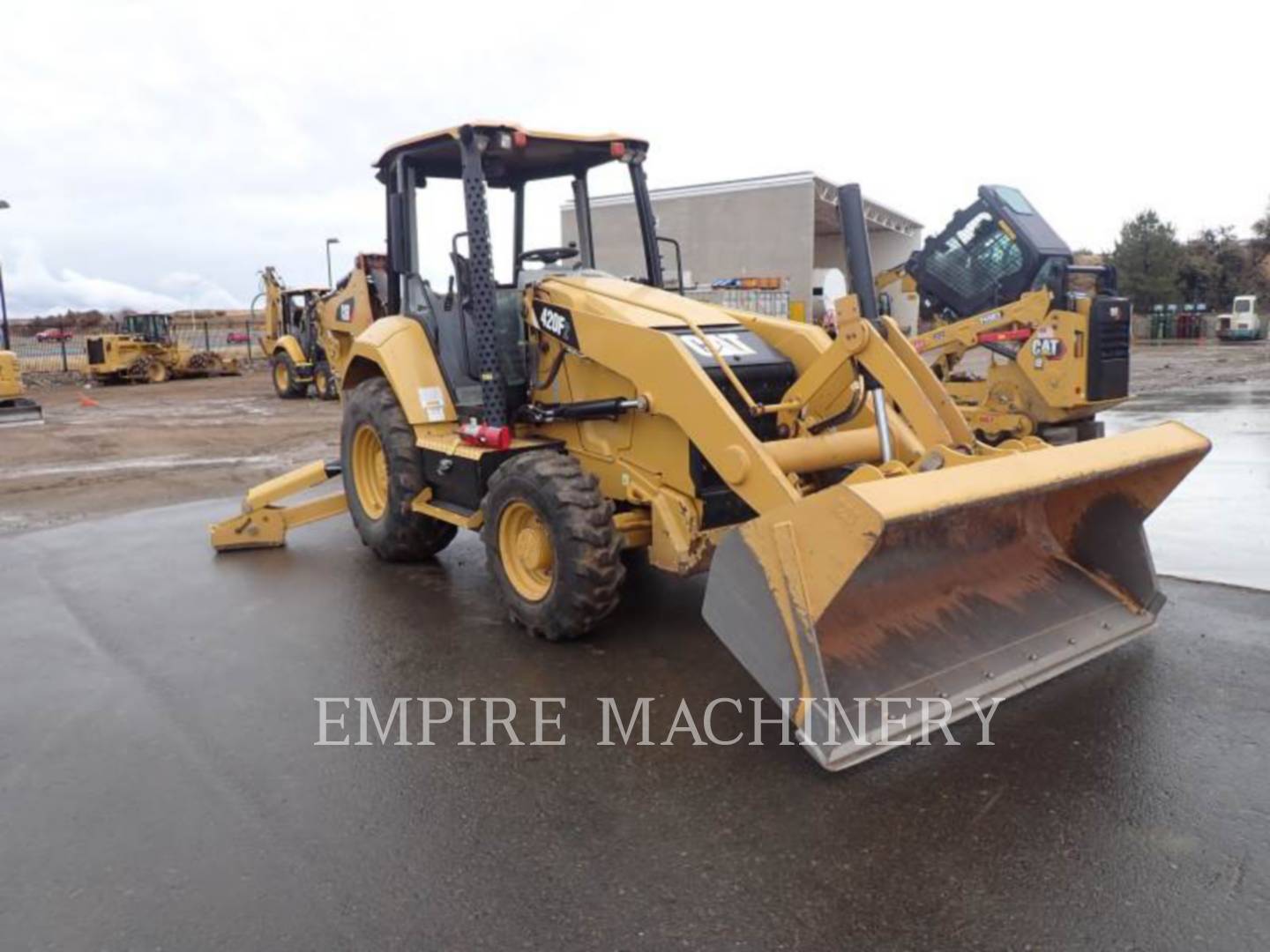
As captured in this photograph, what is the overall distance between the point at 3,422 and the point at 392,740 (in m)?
16.2

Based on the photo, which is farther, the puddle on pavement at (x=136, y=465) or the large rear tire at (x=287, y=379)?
the large rear tire at (x=287, y=379)

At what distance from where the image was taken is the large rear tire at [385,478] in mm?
6148

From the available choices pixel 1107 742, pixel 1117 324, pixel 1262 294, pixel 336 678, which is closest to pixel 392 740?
pixel 336 678

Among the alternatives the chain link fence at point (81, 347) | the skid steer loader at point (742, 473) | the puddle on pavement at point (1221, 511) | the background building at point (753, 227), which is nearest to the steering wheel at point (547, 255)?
the skid steer loader at point (742, 473)

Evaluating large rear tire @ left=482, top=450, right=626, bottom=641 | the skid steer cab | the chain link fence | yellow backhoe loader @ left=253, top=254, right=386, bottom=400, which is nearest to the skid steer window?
large rear tire @ left=482, top=450, right=626, bottom=641

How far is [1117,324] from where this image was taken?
9.93m

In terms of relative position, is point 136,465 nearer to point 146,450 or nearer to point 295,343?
point 146,450

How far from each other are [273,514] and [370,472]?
911 mm

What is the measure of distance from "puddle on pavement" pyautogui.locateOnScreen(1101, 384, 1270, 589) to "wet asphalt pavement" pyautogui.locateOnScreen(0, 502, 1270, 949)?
1006 mm

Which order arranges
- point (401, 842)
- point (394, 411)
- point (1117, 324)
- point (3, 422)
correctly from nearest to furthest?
1. point (401, 842)
2. point (394, 411)
3. point (1117, 324)
4. point (3, 422)

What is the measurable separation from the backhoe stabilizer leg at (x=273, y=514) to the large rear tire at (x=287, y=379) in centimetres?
1552

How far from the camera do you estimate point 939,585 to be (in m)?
4.18

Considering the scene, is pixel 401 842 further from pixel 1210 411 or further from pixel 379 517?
pixel 1210 411

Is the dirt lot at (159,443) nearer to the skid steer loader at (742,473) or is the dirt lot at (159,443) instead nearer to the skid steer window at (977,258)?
the skid steer loader at (742,473)
